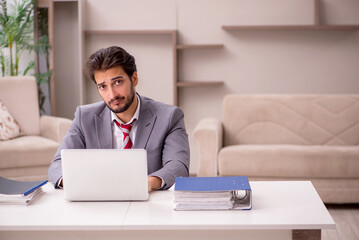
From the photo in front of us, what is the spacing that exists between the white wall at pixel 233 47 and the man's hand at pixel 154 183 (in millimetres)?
2916

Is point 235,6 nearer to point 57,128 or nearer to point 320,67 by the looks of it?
point 320,67

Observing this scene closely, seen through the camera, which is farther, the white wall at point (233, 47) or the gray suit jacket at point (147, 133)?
the white wall at point (233, 47)

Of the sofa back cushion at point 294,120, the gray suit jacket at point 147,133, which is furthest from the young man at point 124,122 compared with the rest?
the sofa back cushion at point 294,120

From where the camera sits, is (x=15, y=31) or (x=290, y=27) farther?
(x=290, y=27)

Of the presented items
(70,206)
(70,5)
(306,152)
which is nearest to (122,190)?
(70,206)

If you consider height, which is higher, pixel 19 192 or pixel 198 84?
pixel 198 84

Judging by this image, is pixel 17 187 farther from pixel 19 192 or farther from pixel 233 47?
pixel 233 47

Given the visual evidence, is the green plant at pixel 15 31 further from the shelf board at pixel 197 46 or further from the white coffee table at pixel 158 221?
the white coffee table at pixel 158 221

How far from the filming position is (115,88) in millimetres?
2117

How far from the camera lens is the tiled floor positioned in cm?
298

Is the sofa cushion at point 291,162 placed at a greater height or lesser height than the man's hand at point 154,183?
lesser

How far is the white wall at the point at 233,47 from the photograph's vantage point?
15.5 feet

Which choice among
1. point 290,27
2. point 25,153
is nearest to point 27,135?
point 25,153

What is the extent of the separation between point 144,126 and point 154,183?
0.40 meters
